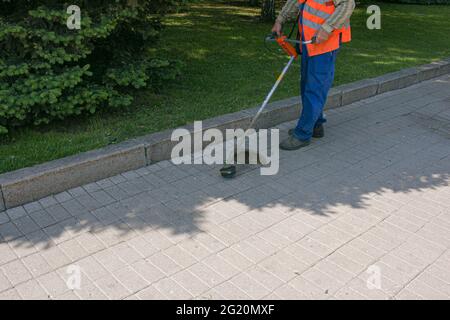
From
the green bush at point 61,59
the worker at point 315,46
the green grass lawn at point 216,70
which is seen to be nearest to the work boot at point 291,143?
the worker at point 315,46

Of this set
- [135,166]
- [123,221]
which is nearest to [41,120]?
[135,166]

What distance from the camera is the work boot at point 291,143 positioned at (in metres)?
4.96

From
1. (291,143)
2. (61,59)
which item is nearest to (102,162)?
(61,59)

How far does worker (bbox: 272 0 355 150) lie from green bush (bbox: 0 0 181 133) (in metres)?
1.47

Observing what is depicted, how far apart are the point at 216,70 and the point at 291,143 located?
2492 mm

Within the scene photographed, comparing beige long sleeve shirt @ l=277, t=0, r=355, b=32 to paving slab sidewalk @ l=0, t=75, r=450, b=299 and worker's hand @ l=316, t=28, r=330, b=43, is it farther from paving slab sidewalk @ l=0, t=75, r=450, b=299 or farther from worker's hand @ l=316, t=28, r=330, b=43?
paving slab sidewalk @ l=0, t=75, r=450, b=299

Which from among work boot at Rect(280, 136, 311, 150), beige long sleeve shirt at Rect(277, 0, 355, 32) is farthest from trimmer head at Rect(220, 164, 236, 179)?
beige long sleeve shirt at Rect(277, 0, 355, 32)

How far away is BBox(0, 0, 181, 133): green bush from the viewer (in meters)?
4.21

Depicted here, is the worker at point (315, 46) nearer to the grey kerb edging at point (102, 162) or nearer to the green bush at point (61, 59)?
the grey kerb edging at point (102, 162)

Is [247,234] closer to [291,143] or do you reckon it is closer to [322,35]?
[291,143]

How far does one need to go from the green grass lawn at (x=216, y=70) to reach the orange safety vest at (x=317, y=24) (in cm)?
129

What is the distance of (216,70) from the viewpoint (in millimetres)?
6984

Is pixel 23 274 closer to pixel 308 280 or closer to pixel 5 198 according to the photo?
pixel 5 198

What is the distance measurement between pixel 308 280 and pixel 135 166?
2175 mm
